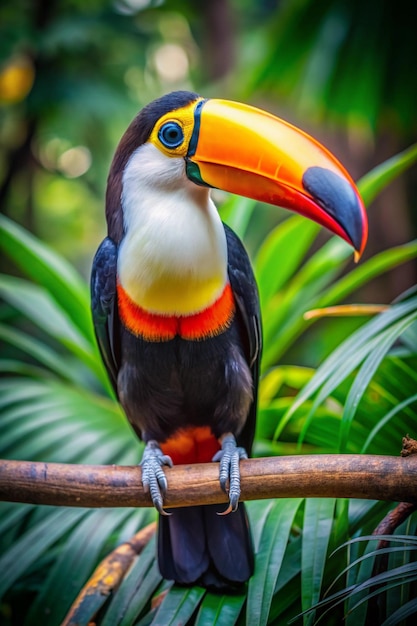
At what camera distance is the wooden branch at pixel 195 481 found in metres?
1.47

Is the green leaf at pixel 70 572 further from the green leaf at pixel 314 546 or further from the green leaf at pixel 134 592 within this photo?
the green leaf at pixel 314 546

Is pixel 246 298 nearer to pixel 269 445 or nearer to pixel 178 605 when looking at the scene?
pixel 269 445

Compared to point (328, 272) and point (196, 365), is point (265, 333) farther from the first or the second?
point (196, 365)

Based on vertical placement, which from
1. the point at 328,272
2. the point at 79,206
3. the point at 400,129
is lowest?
the point at 328,272

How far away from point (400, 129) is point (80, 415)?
99.5 inches

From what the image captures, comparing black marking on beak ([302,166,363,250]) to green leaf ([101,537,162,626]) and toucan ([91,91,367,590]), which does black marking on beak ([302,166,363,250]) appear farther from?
green leaf ([101,537,162,626])

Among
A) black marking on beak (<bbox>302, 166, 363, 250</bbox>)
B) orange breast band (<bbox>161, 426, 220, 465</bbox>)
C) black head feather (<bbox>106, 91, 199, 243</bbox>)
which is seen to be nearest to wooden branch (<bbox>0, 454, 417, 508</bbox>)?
orange breast band (<bbox>161, 426, 220, 465</bbox>)

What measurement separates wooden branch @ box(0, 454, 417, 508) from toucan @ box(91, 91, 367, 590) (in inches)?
1.4

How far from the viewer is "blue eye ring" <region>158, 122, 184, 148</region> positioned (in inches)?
65.7

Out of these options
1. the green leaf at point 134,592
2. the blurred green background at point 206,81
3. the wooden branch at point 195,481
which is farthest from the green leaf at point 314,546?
the blurred green background at point 206,81

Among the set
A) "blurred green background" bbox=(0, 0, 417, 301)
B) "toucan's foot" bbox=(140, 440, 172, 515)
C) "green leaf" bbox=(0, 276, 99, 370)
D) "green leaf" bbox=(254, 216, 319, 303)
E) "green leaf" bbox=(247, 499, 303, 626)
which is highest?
"blurred green background" bbox=(0, 0, 417, 301)

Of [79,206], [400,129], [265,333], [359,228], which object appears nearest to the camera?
[359,228]

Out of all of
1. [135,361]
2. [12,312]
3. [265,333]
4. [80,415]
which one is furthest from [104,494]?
[12,312]

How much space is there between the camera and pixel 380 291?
4250 mm
